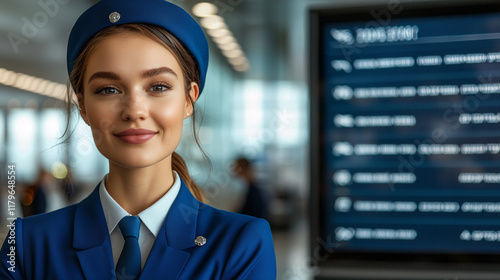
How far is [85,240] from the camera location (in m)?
0.71

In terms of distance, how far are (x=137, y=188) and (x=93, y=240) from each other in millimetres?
101

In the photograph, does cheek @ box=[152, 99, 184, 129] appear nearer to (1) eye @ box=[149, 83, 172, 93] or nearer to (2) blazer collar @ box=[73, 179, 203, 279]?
(1) eye @ box=[149, 83, 172, 93]

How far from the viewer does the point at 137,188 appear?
738 mm

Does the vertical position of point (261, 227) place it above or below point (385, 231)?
above

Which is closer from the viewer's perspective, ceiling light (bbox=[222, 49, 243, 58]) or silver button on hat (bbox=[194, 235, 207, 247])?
silver button on hat (bbox=[194, 235, 207, 247])

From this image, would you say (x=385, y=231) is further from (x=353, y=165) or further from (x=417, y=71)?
(x=417, y=71)

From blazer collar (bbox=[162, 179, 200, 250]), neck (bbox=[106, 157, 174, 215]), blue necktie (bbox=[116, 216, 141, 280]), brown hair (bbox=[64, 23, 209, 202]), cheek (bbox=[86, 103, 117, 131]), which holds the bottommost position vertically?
blue necktie (bbox=[116, 216, 141, 280])

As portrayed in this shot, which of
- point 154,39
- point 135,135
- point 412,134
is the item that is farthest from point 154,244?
point 412,134

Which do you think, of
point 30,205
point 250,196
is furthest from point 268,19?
point 30,205

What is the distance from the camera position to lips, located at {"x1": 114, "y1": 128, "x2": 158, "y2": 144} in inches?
25.8

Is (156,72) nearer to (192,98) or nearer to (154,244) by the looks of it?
(192,98)

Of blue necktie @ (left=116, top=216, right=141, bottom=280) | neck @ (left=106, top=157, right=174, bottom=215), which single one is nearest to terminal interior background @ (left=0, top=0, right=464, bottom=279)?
neck @ (left=106, top=157, right=174, bottom=215)

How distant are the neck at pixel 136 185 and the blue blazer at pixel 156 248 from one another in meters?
0.04

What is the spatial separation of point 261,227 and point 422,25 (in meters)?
1.21
